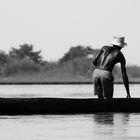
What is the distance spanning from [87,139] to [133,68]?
69648 millimetres

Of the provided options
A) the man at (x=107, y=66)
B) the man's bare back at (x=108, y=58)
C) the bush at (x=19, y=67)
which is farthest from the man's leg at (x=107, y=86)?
the bush at (x=19, y=67)

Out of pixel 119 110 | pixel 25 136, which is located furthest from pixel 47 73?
pixel 25 136

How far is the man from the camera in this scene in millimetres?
20938

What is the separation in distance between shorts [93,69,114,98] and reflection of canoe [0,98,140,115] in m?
0.20

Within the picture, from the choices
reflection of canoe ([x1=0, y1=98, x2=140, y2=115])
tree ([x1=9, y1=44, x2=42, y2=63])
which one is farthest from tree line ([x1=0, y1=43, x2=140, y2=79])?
reflection of canoe ([x1=0, y1=98, x2=140, y2=115])

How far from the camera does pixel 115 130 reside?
1656cm

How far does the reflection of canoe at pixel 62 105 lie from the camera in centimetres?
2070

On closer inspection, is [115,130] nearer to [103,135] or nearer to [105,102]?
[103,135]

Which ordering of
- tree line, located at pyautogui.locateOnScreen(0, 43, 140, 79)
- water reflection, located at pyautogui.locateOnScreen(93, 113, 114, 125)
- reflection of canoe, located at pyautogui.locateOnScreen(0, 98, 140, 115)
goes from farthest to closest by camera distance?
tree line, located at pyautogui.locateOnScreen(0, 43, 140, 79) → reflection of canoe, located at pyautogui.locateOnScreen(0, 98, 140, 115) → water reflection, located at pyautogui.locateOnScreen(93, 113, 114, 125)

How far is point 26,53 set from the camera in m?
110

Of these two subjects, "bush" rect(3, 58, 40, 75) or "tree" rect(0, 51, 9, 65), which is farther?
"tree" rect(0, 51, 9, 65)

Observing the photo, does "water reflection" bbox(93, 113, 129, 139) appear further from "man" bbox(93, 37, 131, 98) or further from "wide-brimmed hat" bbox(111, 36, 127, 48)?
"wide-brimmed hat" bbox(111, 36, 127, 48)

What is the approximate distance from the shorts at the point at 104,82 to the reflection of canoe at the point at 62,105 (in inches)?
8.1

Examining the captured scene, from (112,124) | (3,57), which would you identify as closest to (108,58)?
(112,124)
